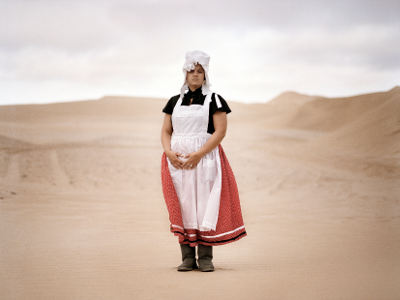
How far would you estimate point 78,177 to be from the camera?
12.4m

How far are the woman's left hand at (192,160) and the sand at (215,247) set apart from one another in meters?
0.86

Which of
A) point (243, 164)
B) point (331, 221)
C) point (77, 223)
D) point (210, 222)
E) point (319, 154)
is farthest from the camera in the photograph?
point (319, 154)

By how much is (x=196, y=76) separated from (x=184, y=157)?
2.22 ft

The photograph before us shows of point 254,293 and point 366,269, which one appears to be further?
point 366,269

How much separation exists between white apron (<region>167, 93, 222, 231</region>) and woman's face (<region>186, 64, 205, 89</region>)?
0.16 metres

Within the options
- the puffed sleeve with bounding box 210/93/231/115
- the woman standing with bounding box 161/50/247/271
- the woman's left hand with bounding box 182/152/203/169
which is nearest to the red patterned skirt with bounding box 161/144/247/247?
the woman standing with bounding box 161/50/247/271

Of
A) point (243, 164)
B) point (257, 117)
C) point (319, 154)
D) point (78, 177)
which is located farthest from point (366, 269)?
point (257, 117)

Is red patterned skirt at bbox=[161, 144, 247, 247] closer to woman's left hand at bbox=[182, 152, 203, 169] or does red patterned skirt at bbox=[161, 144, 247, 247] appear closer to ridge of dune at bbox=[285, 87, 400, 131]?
woman's left hand at bbox=[182, 152, 203, 169]

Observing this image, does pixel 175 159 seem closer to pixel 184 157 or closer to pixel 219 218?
pixel 184 157

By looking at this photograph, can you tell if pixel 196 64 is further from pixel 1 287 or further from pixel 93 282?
pixel 1 287

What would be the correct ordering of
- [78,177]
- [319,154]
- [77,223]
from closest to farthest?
1. [77,223]
2. [78,177]
3. [319,154]

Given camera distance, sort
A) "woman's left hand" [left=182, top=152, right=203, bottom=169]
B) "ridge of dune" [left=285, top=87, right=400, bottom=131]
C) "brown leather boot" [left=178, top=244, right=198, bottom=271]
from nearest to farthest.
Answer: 1. "woman's left hand" [left=182, top=152, right=203, bottom=169]
2. "brown leather boot" [left=178, top=244, right=198, bottom=271]
3. "ridge of dune" [left=285, top=87, right=400, bottom=131]

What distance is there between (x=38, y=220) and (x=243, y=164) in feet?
28.0

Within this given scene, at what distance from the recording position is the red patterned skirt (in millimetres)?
4250
